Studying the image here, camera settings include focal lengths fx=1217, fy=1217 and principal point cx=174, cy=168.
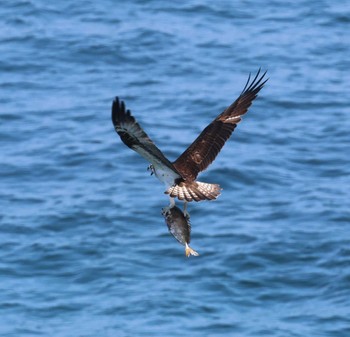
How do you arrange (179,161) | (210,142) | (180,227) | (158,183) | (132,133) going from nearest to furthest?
(132,133), (180,227), (179,161), (210,142), (158,183)

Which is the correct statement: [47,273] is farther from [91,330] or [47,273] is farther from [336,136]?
[336,136]

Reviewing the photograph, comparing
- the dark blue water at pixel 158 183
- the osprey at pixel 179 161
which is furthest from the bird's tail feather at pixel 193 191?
the dark blue water at pixel 158 183

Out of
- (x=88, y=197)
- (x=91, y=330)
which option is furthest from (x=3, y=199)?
(x=91, y=330)

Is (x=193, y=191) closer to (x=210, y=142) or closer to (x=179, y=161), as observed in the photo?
(x=179, y=161)

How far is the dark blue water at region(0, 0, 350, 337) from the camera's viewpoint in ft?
60.8

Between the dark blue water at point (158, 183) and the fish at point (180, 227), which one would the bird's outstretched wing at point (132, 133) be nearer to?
the fish at point (180, 227)

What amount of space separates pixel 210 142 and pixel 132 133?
1.73 meters

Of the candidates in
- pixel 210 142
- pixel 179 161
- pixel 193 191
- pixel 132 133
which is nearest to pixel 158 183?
pixel 210 142

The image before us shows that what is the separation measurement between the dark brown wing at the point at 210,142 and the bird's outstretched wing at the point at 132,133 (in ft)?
2.00

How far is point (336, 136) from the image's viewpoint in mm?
22875

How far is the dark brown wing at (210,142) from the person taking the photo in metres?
8.70

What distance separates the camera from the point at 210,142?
9266 millimetres

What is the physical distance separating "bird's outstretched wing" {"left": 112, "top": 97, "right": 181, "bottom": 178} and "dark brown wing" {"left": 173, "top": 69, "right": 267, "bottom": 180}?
61 cm

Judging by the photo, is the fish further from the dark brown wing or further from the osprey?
the dark brown wing
